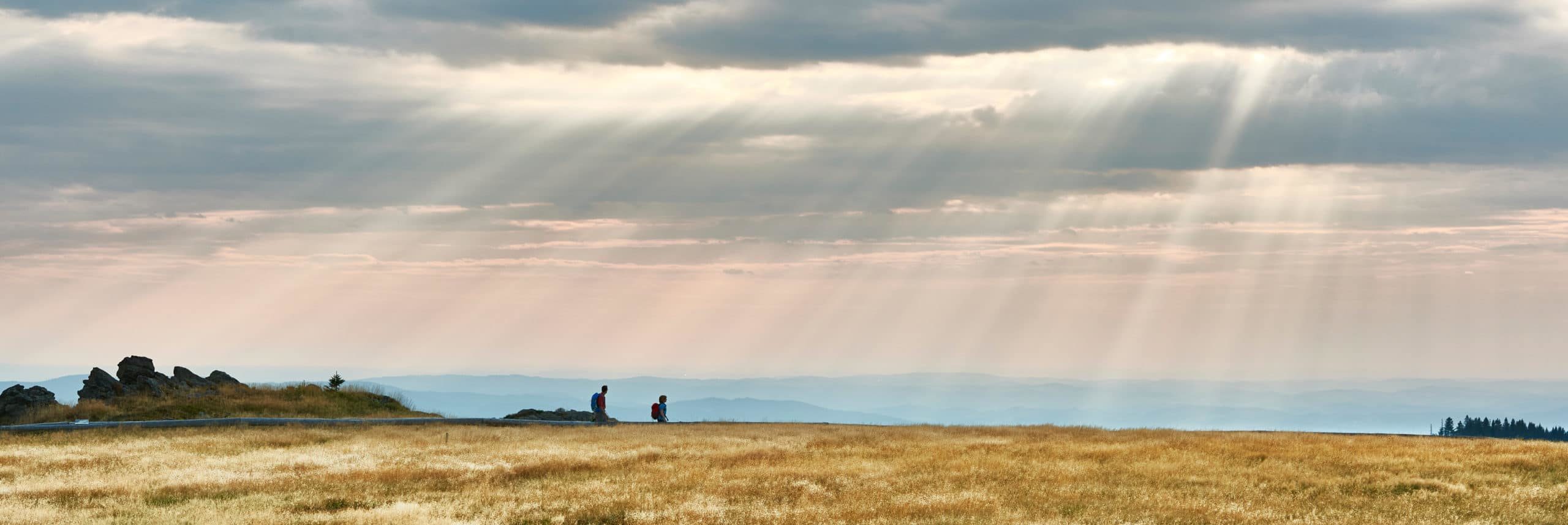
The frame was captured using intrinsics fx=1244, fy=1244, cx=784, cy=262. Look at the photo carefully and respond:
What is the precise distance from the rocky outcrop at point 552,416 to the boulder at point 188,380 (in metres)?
14.5

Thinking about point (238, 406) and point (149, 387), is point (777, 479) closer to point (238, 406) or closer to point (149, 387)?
point (238, 406)

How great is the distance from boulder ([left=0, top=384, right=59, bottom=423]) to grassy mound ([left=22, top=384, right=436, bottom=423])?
957mm

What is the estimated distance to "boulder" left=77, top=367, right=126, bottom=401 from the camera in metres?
51.7

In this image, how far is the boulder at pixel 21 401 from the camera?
1902 inches

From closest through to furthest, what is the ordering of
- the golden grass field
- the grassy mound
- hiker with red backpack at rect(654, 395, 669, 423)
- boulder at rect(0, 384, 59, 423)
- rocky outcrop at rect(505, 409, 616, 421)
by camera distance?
the golden grass field, the grassy mound, boulder at rect(0, 384, 59, 423), hiker with red backpack at rect(654, 395, 669, 423), rocky outcrop at rect(505, 409, 616, 421)

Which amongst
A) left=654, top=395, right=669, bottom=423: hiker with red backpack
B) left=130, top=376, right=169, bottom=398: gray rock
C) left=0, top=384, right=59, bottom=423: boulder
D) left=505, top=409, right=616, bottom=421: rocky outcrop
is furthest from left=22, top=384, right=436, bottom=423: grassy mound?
left=654, top=395, right=669, bottom=423: hiker with red backpack

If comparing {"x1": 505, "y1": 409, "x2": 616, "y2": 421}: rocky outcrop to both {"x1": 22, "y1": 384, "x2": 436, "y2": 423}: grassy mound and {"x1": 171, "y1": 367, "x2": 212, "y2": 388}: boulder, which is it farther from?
{"x1": 171, "y1": 367, "x2": 212, "y2": 388}: boulder

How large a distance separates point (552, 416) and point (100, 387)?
1888 centimetres

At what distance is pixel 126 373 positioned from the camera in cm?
5453

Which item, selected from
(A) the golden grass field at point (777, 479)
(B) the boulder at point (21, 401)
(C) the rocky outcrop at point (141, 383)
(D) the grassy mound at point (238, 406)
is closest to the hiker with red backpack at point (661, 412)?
(A) the golden grass field at point (777, 479)

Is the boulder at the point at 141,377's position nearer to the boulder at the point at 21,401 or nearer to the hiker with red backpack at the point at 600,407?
the boulder at the point at 21,401

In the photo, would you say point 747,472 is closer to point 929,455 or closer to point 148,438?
point 929,455

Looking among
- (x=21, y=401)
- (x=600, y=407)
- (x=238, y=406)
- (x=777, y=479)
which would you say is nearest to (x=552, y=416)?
(x=600, y=407)

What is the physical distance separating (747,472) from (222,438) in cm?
1889
